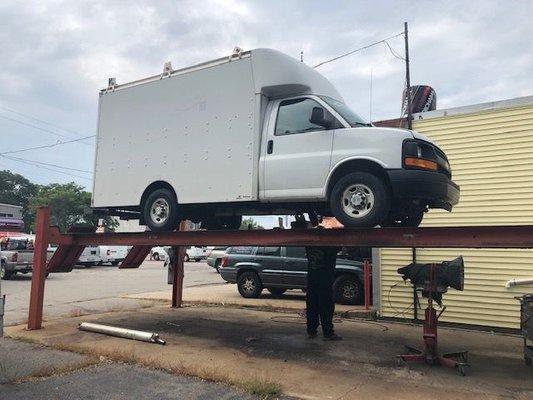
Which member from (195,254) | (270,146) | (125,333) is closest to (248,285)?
(125,333)

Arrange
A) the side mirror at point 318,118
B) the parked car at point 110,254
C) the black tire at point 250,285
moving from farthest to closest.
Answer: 1. the parked car at point 110,254
2. the black tire at point 250,285
3. the side mirror at point 318,118

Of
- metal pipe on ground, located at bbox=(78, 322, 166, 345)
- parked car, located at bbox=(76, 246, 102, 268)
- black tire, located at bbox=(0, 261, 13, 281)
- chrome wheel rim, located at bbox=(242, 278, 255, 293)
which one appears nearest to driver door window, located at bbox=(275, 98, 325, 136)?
metal pipe on ground, located at bbox=(78, 322, 166, 345)

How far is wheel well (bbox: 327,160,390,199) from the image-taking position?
5754mm

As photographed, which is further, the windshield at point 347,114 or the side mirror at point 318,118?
the windshield at point 347,114

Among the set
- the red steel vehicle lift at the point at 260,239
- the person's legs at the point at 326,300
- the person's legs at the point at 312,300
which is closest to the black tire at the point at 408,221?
the red steel vehicle lift at the point at 260,239

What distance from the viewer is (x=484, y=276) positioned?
30.1 feet

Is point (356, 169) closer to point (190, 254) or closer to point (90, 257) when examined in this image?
point (90, 257)

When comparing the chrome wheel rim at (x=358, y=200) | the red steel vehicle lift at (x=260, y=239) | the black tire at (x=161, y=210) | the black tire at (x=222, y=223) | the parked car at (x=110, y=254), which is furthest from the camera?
the parked car at (x=110, y=254)

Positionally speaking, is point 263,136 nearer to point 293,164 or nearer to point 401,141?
point 293,164

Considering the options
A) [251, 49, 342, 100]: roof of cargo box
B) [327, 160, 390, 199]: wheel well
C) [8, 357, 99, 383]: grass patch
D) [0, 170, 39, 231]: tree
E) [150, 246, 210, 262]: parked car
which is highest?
[0, 170, 39, 231]: tree

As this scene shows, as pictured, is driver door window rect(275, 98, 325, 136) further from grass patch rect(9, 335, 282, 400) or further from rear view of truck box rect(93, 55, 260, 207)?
grass patch rect(9, 335, 282, 400)

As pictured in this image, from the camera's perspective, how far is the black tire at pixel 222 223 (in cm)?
880

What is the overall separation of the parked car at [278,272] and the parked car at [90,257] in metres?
14.3

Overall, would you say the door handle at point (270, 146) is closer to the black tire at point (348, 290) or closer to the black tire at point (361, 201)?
the black tire at point (361, 201)
